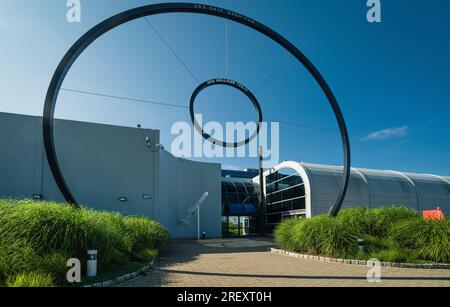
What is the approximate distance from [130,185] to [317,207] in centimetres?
1338

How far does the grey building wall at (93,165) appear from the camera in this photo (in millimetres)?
18969

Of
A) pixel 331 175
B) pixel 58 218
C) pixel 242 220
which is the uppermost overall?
pixel 331 175

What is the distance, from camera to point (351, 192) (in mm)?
27672

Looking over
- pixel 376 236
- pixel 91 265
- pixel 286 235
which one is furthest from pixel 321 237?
pixel 91 265

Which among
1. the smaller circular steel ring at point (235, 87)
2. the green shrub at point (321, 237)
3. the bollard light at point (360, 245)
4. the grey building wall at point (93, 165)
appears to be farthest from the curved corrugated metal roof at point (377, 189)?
the bollard light at point (360, 245)

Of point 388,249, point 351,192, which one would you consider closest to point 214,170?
point 351,192

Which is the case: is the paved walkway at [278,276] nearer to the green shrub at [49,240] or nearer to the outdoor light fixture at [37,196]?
the green shrub at [49,240]

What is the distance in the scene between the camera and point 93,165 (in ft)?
68.3

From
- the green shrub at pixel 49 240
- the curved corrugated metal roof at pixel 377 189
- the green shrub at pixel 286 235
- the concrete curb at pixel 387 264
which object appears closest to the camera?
the green shrub at pixel 49 240

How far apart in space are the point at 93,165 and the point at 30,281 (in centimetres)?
1576

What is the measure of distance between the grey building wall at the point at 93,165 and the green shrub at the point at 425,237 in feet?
48.9

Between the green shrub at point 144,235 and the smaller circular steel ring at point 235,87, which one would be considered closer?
the green shrub at point 144,235

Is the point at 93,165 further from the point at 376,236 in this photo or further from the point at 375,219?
the point at 376,236
